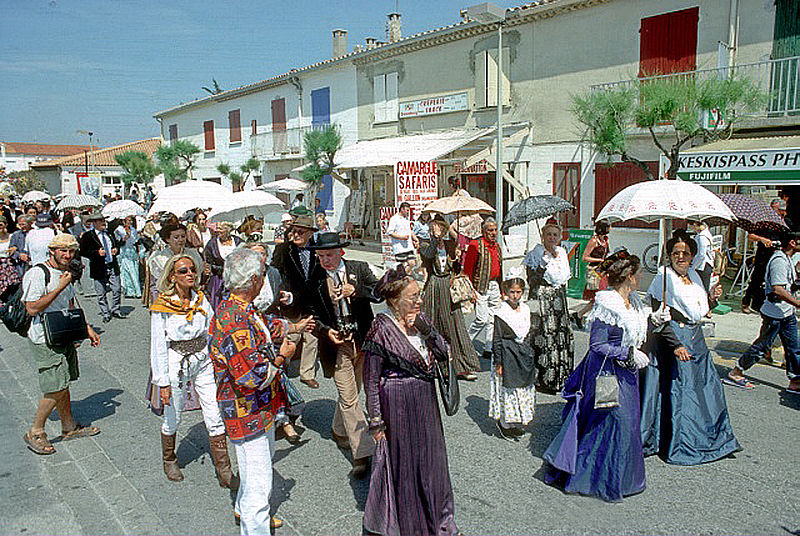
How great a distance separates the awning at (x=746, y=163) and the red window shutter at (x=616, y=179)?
373cm

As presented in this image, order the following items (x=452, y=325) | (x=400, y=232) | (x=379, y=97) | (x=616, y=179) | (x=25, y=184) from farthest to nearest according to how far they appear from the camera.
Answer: (x=25, y=184)
(x=379, y=97)
(x=616, y=179)
(x=400, y=232)
(x=452, y=325)

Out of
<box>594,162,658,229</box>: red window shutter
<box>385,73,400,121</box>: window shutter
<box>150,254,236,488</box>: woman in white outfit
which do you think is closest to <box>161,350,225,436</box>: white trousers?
<box>150,254,236,488</box>: woman in white outfit

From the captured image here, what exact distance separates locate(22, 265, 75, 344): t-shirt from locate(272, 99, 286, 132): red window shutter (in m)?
23.2

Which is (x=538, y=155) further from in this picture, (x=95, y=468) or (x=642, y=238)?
(x=95, y=468)

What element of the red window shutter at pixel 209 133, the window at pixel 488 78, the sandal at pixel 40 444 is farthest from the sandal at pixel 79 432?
the red window shutter at pixel 209 133

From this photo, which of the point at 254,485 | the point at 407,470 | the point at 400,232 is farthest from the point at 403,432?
the point at 400,232

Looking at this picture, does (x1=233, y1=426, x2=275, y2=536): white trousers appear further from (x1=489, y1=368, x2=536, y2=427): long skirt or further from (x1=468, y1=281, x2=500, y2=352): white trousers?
(x1=468, y1=281, x2=500, y2=352): white trousers

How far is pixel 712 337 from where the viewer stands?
27.2 feet

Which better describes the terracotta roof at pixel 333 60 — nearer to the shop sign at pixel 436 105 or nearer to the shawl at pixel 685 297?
the shop sign at pixel 436 105

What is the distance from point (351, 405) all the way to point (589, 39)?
1395cm

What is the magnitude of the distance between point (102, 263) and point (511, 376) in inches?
299

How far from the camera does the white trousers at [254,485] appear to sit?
3.20m

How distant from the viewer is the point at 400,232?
1016cm

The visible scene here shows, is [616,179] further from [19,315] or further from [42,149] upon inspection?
[42,149]
